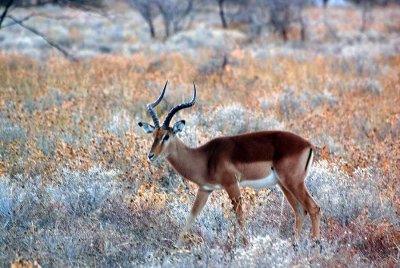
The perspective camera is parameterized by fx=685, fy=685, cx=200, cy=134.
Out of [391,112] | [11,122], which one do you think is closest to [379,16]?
[391,112]

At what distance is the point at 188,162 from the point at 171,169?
6.27ft

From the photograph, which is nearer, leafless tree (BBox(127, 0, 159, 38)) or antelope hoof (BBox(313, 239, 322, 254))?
antelope hoof (BBox(313, 239, 322, 254))

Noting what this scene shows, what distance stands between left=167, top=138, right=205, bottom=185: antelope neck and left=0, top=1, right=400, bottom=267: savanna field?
0.37 m

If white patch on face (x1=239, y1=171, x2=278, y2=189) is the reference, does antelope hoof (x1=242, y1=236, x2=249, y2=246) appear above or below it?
below

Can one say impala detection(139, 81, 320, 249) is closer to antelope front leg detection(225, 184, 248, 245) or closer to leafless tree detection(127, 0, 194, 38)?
antelope front leg detection(225, 184, 248, 245)

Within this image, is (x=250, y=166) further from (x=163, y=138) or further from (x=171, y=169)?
(x=171, y=169)

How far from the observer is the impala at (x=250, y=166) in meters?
6.04

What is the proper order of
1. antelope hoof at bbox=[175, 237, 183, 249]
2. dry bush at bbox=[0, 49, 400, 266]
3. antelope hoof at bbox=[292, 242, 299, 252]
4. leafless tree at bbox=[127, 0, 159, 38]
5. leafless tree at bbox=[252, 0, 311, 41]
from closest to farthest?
antelope hoof at bbox=[292, 242, 299, 252]
dry bush at bbox=[0, 49, 400, 266]
antelope hoof at bbox=[175, 237, 183, 249]
leafless tree at bbox=[252, 0, 311, 41]
leafless tree at bbox=[127, 0, 159, 38]

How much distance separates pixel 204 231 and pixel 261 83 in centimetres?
910

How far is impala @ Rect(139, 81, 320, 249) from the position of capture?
604cm

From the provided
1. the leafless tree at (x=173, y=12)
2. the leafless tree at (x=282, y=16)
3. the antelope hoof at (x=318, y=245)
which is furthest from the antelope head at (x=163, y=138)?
the leafless tree at (x=173, y=12)

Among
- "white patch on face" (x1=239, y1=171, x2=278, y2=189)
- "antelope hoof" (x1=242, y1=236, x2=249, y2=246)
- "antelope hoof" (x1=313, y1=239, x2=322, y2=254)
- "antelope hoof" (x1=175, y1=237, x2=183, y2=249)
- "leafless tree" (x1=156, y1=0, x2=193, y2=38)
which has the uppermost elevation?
"white patch on face" (x1=239, y1=171, x2=278, y2=189)

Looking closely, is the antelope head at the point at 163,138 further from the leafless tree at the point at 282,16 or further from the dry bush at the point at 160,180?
the leafless tree at the point at 282,16

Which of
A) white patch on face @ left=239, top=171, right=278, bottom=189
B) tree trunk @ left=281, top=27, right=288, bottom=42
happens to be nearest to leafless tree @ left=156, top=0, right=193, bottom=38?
tree trunk @ left=281, top=27, right=288, bottom=42
